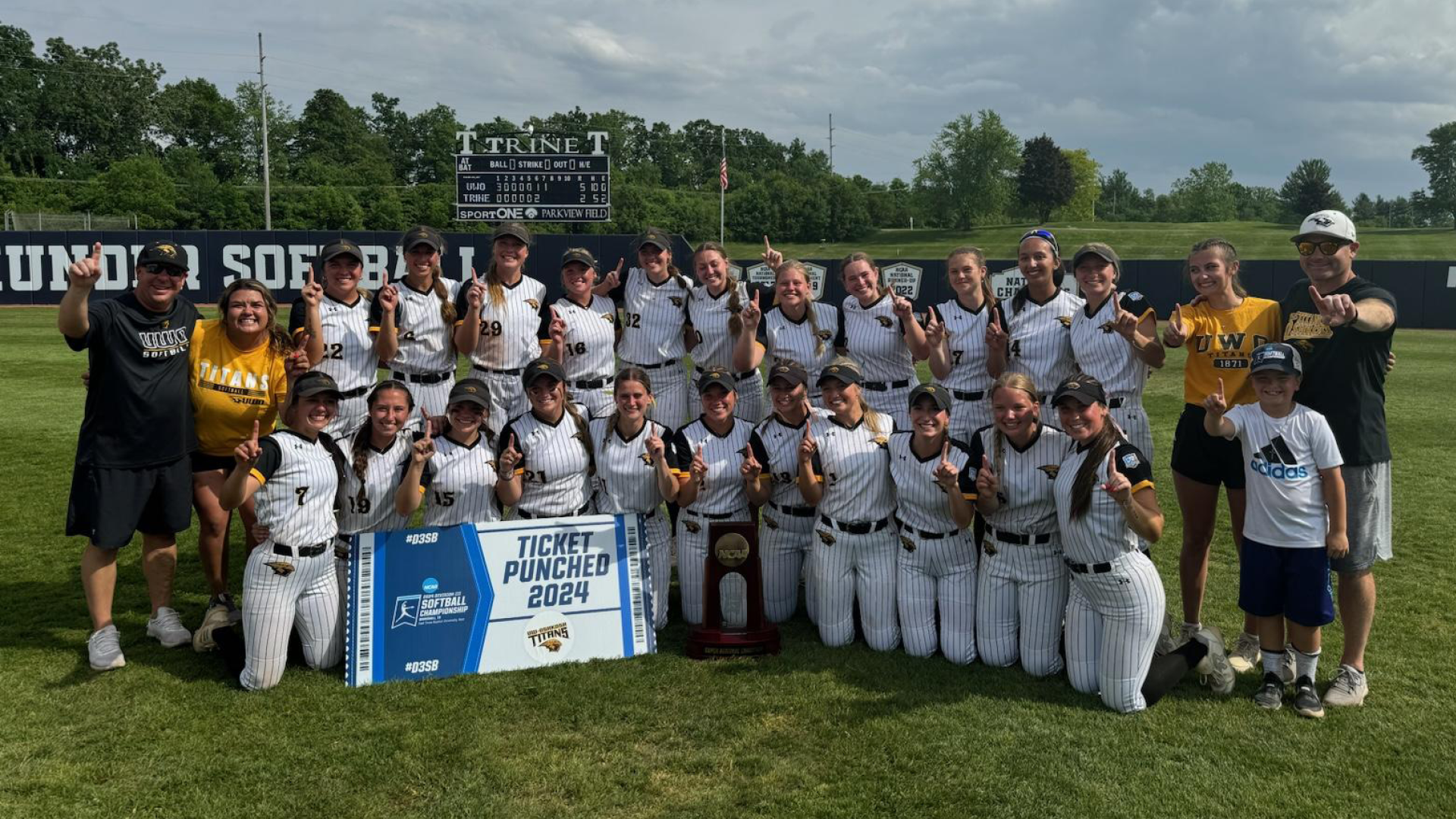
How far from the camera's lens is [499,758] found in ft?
13.6

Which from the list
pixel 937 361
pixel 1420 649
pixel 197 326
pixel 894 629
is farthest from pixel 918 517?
pixel 197 326

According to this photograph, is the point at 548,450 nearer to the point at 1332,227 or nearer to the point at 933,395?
the point at 933,395

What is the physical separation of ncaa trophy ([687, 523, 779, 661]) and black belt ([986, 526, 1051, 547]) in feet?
4.16

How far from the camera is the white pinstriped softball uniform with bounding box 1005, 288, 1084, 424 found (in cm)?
579

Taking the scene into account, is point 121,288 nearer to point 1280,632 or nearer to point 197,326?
point 197,326

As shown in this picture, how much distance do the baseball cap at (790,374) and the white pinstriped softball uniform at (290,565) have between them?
7.73 feet

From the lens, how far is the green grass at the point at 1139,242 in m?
52.3

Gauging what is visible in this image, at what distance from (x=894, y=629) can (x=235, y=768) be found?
317 centimetres

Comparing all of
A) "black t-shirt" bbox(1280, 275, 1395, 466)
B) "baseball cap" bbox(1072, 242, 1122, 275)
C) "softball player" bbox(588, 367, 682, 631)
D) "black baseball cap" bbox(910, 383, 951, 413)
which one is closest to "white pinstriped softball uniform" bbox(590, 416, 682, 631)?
"softball player" bbox(588, 367, 682, 631)

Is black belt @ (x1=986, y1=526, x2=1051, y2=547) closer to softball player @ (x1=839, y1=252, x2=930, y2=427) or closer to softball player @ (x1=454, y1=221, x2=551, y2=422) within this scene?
softball player @ (x1=839, y1=252, x2=930, y2=427)

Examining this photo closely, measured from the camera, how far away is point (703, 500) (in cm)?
571

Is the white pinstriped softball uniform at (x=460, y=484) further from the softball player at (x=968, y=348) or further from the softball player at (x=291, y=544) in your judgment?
the softball player at (x=968, y=348)

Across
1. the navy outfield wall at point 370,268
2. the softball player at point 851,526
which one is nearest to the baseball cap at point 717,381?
the softball player at point 851,526

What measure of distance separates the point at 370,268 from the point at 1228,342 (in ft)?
90.0
